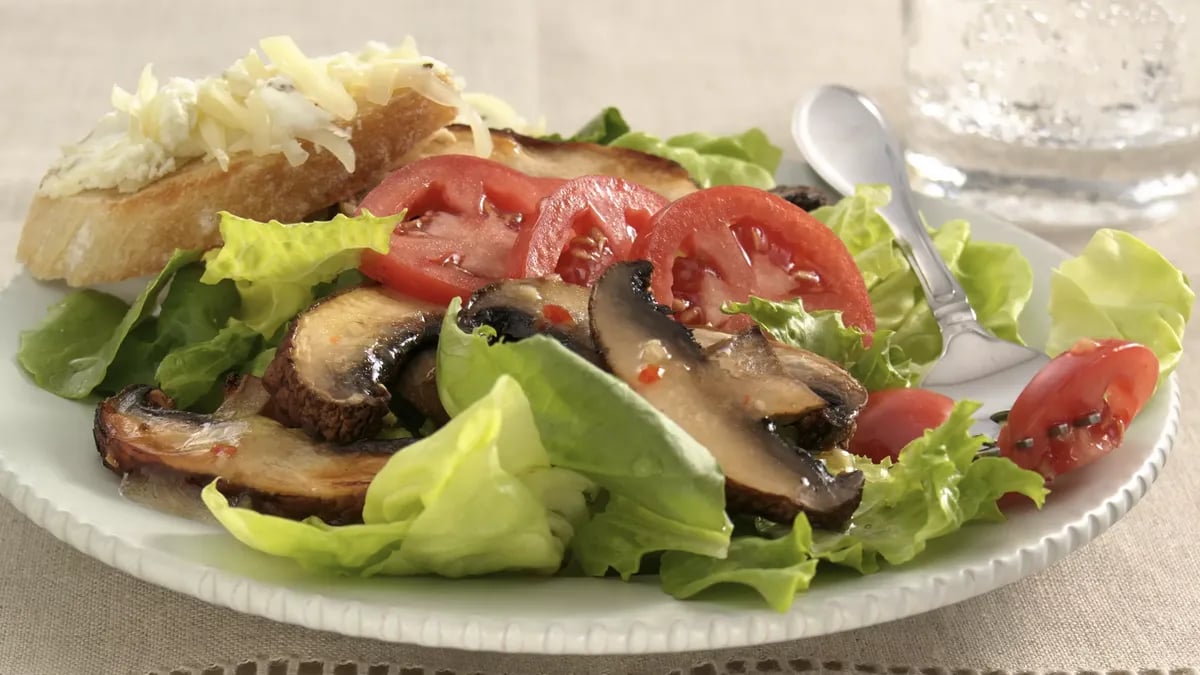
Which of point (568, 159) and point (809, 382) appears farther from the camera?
point (568, 159)

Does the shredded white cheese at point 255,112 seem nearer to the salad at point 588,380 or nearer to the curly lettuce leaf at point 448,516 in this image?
the salad at point 588,380

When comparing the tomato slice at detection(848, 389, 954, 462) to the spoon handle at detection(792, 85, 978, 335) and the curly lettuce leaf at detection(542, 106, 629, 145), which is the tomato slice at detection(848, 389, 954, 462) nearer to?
the spoon handle at detection(792, 85, 978, 335)

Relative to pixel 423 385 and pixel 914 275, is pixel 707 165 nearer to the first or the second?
pixel 914 275

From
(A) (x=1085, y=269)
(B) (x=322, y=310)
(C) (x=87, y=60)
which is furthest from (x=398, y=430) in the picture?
(C) (x=87, y=60)

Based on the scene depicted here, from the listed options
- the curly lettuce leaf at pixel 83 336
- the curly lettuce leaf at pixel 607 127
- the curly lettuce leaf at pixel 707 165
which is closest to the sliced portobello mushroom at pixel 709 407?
the curly lettuce leaf at pixel 83 336

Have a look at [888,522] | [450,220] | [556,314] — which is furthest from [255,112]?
[888,522]

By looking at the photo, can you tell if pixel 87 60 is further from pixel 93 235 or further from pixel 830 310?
pixel 830 310
